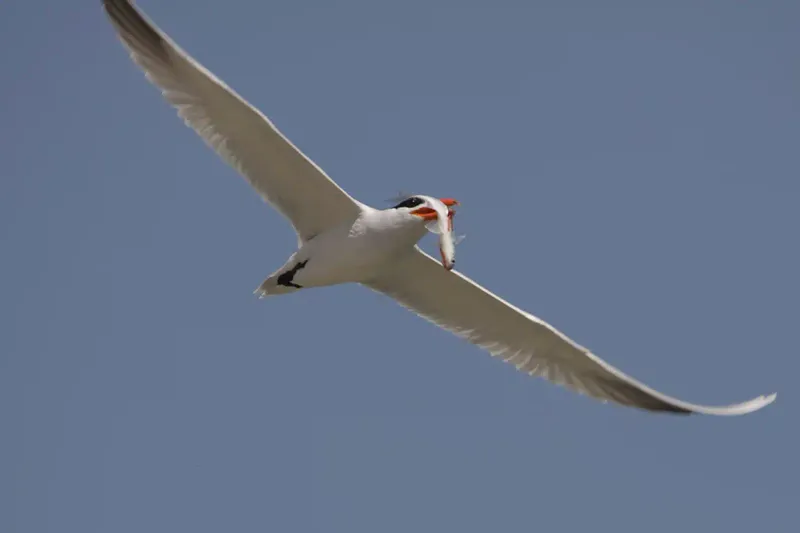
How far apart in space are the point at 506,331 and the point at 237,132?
4204 millimetres

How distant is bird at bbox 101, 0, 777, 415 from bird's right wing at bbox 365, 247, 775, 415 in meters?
0.01

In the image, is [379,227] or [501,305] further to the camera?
[501,305]

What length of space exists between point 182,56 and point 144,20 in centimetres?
58

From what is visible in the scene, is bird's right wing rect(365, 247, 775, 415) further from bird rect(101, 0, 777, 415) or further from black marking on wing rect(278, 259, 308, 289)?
black marking on wing rect(278, 259, 308, 289)

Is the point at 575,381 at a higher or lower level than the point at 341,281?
higher

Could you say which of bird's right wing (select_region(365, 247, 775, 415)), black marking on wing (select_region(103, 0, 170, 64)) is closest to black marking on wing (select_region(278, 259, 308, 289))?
bird's right wing (select_region(365, 247, 775, 415))

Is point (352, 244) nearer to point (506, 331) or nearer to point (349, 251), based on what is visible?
point (349, 251)

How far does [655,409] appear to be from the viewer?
17.5 meters

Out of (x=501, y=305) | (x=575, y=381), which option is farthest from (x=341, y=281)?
(x=575, y=381)

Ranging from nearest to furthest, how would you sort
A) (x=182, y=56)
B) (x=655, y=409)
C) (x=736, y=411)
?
(x=182, y=56) → (x=736, y=411) → (x=655, y=409)

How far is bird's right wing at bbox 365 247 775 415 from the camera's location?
56.5 ft

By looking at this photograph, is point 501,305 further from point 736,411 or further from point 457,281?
point 736,411

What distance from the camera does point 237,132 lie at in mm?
16031

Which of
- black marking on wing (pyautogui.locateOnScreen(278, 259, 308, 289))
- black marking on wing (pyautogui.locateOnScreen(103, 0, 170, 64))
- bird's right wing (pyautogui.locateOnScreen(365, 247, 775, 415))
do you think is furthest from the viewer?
bird's right wing (pyautogui.locateOnScreen(365, 247, 775, 415))
